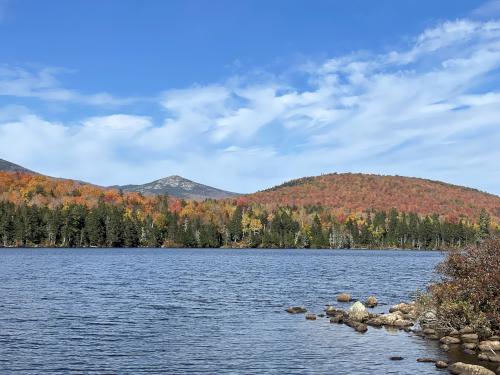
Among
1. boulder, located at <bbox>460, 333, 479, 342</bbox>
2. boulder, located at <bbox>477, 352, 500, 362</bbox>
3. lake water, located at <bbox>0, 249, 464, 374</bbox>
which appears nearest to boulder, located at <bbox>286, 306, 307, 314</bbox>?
lake water, located at <bbox>0, 249, 464, 374</bbox>

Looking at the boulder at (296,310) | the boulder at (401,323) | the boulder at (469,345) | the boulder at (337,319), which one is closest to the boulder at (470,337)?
the boulder at (469,345)

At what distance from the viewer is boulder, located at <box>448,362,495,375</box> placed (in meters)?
30.0

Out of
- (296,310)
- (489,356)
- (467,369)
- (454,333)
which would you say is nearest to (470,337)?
(454,333)

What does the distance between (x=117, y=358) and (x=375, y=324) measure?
2321 cm

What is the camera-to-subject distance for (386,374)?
3105cm

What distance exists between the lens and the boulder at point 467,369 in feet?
98.4

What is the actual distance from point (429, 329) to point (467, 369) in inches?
542

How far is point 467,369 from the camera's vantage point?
101ft

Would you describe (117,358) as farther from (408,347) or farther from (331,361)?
(408,347)

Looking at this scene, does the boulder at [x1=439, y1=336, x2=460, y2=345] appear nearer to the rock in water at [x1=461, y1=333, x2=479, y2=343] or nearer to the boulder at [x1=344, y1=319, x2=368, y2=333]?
the rock in water at [x1=461, y1=333, x2=479, y2=343]

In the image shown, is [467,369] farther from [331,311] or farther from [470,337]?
[331,311]

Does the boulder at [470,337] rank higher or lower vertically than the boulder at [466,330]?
lower

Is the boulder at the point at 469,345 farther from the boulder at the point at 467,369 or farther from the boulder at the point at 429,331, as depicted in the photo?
the boulder at the point at 467,369

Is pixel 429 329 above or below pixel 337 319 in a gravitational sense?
below
